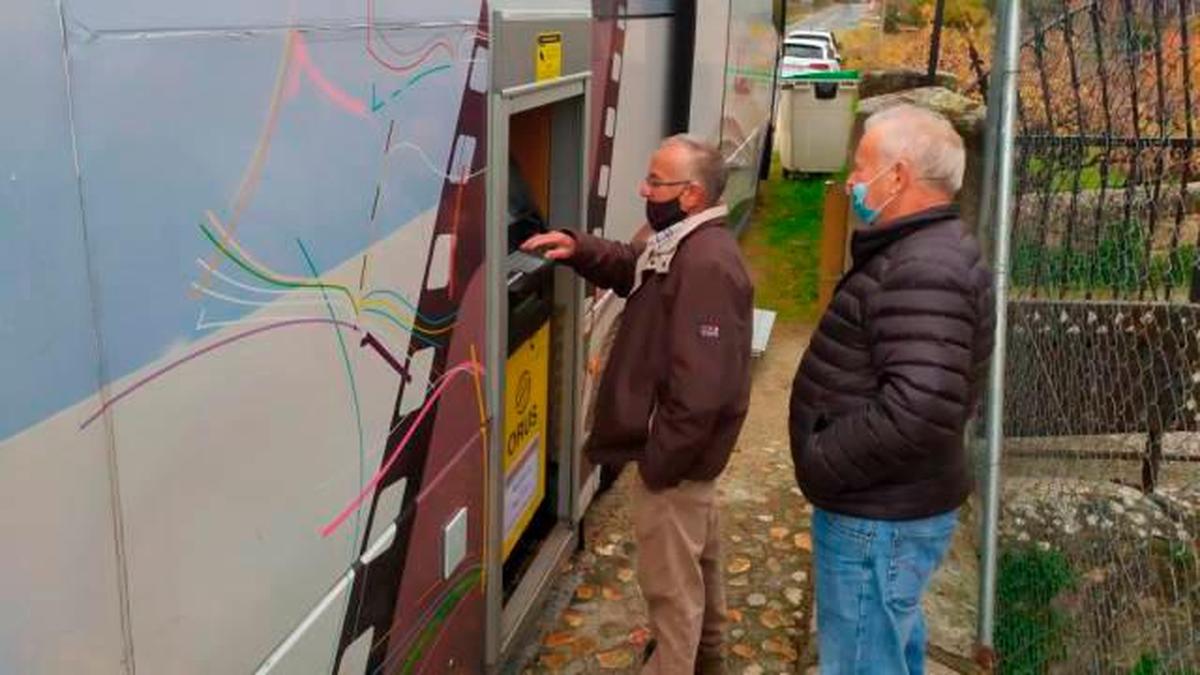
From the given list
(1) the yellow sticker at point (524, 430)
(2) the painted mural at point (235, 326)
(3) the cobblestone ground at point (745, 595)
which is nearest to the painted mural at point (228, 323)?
(2) the painted mural at point (235, 326)

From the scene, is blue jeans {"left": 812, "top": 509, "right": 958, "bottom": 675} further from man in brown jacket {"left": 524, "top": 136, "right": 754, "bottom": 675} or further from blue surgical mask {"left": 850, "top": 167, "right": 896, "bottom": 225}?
blue surgical mask {"left": 850, "top": 167, "right": 896, "bottom": 225}

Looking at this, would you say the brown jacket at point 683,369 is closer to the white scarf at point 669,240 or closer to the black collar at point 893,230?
the white scarf at point 669,240

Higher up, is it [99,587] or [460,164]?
[460,164]

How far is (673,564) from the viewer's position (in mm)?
3180

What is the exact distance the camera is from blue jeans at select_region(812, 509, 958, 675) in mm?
2621

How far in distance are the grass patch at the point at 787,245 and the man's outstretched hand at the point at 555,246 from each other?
4.91 meters

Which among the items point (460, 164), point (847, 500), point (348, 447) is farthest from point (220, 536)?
point (847, 500)

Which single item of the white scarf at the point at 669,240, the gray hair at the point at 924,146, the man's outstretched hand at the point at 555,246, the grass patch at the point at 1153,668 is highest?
the gray hair at the point at 924,146

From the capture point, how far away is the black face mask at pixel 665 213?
10.0 feet

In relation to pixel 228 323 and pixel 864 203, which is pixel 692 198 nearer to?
pixel 864 203

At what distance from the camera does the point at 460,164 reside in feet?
8.54

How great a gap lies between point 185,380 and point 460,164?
1.15 m

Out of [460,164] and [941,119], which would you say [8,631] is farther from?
[941,119]

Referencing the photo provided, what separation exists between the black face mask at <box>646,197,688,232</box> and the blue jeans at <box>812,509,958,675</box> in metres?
0.87
